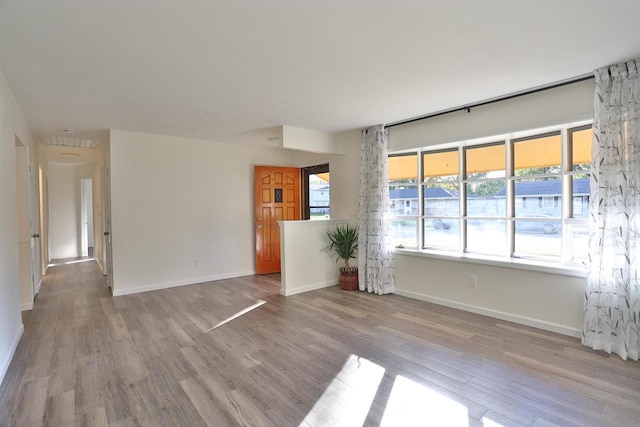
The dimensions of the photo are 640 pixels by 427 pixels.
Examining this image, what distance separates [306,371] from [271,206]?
13.2 feet

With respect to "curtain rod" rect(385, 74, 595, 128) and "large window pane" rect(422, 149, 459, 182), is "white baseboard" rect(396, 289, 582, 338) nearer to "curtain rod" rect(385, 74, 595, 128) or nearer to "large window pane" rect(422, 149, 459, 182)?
"large window pane" rect(422, 149, 459, 182)

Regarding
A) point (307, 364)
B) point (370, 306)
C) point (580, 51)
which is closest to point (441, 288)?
point (370, 306)

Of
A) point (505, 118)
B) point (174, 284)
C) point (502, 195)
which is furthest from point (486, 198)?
point (174, 284)

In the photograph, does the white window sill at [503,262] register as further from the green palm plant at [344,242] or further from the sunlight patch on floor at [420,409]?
the sunlight patch on floor at [420,409]

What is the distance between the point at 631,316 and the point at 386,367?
2.05 metres

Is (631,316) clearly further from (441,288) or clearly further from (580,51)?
(580,51)

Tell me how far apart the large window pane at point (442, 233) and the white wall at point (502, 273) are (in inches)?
12.6

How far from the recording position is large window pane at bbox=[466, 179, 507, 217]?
3855 mm

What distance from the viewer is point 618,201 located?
275cm

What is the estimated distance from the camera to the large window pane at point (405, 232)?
15.6 feet

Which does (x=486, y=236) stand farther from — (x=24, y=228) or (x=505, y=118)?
(x=24, y=228)

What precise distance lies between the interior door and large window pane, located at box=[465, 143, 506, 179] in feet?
11.1

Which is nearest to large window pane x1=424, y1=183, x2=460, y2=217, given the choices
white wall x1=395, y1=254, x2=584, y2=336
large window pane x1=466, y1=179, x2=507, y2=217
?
large window pane x1=466, y1=179, x2=507, y2=217

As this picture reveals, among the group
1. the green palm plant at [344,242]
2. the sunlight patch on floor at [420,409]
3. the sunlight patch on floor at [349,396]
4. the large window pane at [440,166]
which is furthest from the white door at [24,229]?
the large window pane at [440,166]
